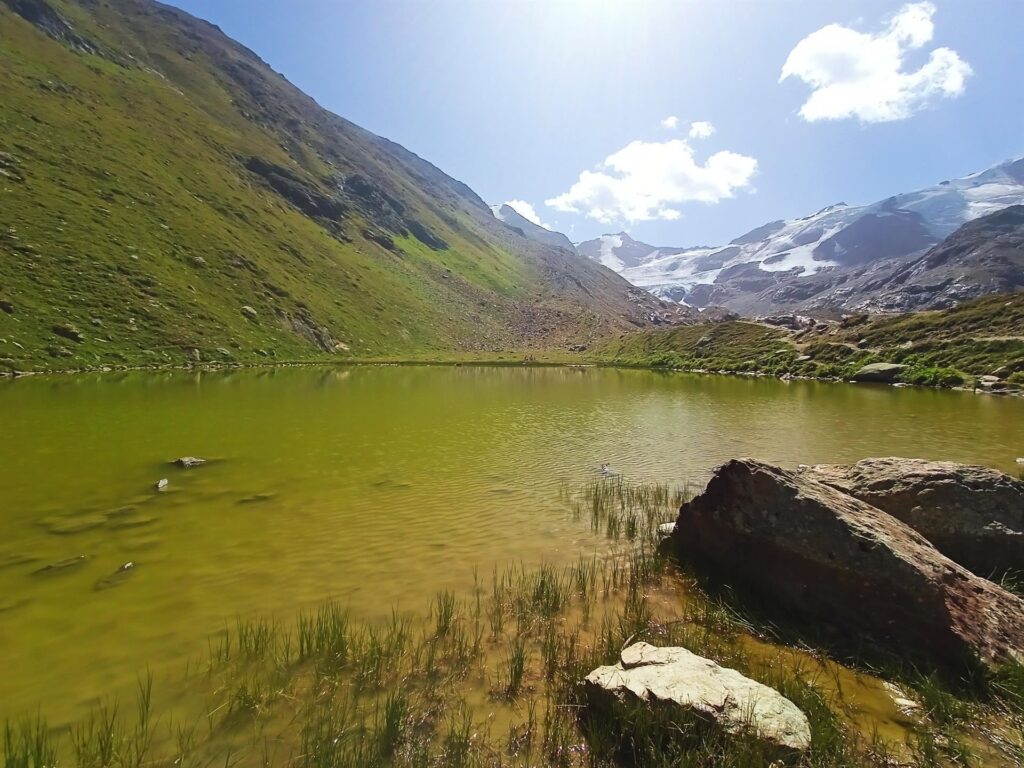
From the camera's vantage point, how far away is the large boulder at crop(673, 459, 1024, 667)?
25.0 ft

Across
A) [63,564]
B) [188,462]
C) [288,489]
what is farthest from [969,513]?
[188,462]

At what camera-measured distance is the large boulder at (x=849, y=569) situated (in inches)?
301

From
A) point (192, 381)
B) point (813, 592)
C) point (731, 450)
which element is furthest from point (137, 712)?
point (192, 381)

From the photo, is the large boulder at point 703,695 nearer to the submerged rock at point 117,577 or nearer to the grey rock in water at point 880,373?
the submerged rock at point 117,577

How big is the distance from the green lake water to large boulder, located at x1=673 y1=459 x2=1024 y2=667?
3916 mm

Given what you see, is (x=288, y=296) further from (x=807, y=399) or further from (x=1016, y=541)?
(x=1016, y=541)

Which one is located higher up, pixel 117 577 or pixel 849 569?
pixel 849 569

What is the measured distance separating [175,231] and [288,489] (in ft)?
282

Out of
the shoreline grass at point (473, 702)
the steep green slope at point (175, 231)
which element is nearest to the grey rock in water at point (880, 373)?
the shoreline grass at point (473, 702)

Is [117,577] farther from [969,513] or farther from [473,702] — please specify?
[969,513]

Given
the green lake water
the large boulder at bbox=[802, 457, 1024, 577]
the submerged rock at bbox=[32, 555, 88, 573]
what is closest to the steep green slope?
the green lake water

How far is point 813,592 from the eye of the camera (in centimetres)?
897

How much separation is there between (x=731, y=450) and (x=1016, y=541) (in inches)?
552

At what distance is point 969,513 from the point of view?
10562 millimetres
